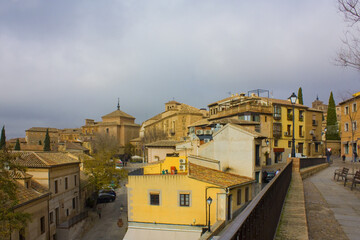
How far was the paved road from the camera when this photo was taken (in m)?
24.2

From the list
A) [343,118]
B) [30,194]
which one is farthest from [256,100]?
[30,194]

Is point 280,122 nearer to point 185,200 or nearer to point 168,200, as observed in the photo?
point 185,200

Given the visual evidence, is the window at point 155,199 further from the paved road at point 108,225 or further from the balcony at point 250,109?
the balcony at point 250,109

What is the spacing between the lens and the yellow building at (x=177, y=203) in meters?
17.8

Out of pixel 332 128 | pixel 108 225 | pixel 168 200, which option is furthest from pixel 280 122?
pixel 168 200

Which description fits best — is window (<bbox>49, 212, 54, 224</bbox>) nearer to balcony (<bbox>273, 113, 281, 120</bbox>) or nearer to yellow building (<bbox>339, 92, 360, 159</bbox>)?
balcony (<bbox>273, 113, 281, 120</bbox>)

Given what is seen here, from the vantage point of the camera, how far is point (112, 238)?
77.0ft

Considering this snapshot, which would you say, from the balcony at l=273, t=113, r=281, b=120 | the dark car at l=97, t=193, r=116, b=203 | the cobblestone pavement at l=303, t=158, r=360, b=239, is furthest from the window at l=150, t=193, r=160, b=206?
the balcony at l=273, t=113, r=281, b=120

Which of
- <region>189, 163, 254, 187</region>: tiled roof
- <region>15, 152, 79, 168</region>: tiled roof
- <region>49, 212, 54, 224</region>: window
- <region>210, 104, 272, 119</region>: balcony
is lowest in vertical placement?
<region>49, 212, 54, 224</region>: window

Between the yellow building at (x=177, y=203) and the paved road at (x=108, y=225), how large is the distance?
6.62 m

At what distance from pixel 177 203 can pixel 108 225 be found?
12.4 metres

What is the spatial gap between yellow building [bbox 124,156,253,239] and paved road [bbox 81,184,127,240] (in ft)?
21.7

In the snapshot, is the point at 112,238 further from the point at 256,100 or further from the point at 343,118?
the point at 343,118

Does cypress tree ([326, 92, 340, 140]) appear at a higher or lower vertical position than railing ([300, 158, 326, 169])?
higher
